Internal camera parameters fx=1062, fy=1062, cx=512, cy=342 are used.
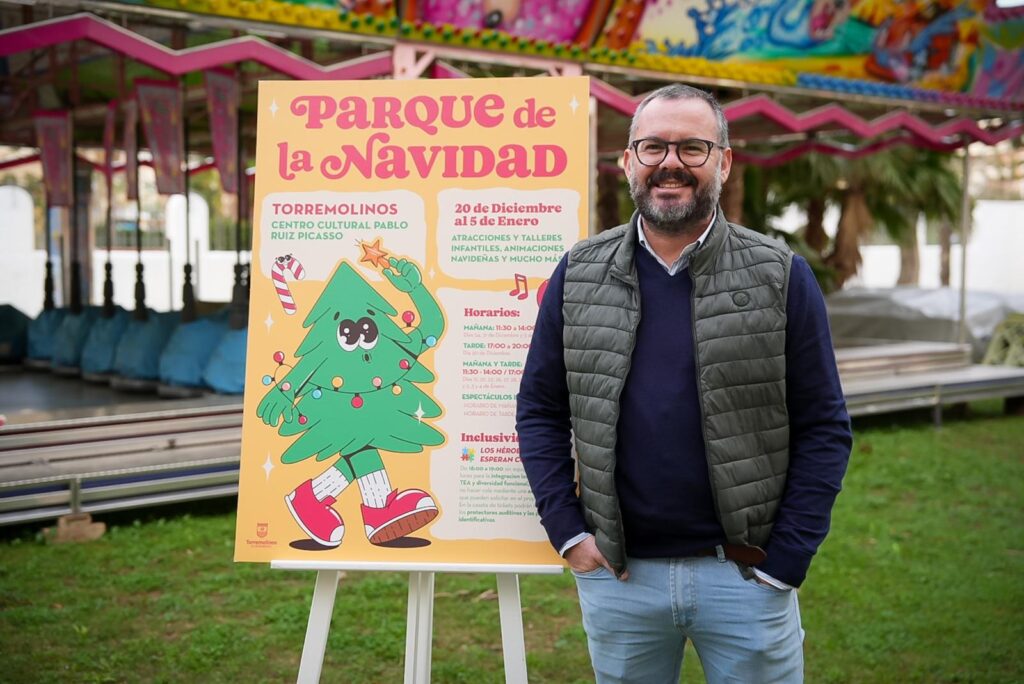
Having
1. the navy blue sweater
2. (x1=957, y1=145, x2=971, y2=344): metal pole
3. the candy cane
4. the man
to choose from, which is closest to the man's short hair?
the man

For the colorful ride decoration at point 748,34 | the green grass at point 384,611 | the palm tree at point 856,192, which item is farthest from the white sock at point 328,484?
the palm tree at point 856,192

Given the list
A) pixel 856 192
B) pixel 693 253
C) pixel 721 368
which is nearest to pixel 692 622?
pixel 721 368

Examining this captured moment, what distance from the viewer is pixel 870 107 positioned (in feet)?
37.8

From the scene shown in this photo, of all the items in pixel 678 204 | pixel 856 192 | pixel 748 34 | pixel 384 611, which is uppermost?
pixel 748 34

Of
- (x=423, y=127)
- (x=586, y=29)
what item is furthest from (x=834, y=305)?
(x=423, y=127)

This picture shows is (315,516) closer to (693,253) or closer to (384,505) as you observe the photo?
(384,505)

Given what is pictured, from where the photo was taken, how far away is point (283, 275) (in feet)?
9.21

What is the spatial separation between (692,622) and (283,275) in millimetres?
1365

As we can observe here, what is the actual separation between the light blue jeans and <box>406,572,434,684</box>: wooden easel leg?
0.69m

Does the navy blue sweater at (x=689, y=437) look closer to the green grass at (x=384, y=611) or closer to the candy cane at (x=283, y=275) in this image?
the candy cane at (x=283, y=275)

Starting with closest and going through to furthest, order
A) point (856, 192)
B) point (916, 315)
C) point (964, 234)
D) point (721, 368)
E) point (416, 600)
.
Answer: point (721, 368)
point (416, 600)
point (964, 234)
point (916, 315)
point (856, 192)

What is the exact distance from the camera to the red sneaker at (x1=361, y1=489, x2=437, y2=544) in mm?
2748

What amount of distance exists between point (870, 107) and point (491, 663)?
9.06m

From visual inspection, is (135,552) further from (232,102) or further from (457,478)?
(457,478)
